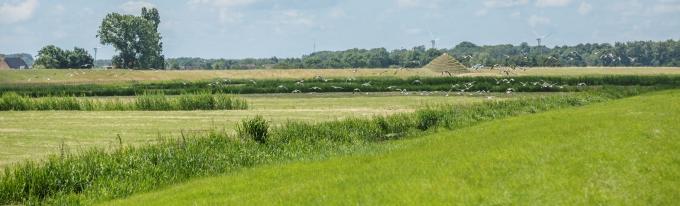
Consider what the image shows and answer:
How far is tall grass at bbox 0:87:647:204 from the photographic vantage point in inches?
1045

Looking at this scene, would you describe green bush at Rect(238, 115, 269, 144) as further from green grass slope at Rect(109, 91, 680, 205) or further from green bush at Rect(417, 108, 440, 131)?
A: green bush at Rect(417, 108, 440, 131)

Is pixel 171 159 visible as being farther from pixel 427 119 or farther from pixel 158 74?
pixel 158 74

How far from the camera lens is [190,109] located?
2891 inches

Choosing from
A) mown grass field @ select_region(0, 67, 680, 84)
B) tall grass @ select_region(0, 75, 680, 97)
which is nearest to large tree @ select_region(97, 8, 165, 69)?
mown grass field @ select_region(0, 67, 680, 84)

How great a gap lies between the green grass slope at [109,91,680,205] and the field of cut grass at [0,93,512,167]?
15.0m

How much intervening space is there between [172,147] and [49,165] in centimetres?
660

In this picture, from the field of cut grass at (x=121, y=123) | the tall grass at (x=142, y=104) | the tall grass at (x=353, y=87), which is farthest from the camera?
the tall grass at (x=353, y=87)

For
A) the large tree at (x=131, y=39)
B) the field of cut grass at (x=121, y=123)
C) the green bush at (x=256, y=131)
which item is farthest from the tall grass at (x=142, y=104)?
the large tree at (x=131, y=39)

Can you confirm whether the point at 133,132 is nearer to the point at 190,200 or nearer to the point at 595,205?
the point at 190,200

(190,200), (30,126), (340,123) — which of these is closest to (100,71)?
(30,126)

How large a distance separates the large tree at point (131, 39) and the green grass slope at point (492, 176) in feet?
536

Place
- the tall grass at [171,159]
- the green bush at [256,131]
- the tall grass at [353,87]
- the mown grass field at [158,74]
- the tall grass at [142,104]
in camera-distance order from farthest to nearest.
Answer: the mown grass field at [158,74] < the tall grass at [353,87] < the tall grass at [142,104] < the green bush at [256,131] < the tall grass at [171,159]

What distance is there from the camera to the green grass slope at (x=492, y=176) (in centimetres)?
1903

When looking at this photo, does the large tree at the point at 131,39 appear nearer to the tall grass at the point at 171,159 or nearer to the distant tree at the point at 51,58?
the distant tree at the point at 51,58
